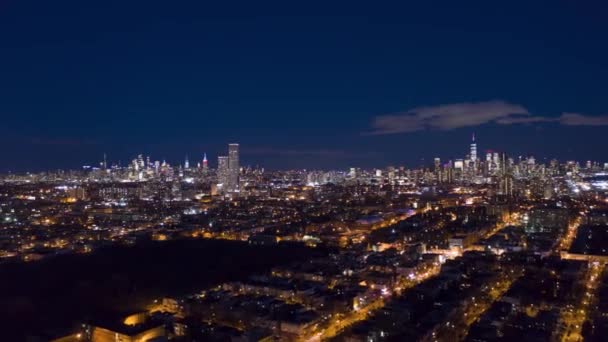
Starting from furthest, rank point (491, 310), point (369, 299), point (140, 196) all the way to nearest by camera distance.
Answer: point (140, 196), point (369, 299), point (491, 310)

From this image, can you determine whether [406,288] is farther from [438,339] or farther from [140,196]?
[140,196]

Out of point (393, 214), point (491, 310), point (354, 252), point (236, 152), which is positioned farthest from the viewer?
point (236, 152)

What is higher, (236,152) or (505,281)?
(236,152)

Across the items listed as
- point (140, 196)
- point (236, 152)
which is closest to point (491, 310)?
point (140, 196)

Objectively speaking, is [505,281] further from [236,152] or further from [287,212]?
[236,152]

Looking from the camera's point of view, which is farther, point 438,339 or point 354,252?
point 354,252

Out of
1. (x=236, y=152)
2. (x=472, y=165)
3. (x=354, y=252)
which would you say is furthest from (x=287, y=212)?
(x=472, y=165)
